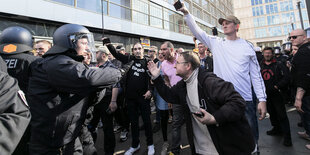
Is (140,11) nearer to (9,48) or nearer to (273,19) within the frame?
(9,48)

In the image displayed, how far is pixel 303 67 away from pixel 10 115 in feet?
12.3

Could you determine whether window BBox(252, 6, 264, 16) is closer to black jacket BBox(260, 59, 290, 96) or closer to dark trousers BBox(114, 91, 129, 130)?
black jacket BBox(260, 59, 290, 96)

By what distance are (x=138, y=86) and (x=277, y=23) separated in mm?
53645

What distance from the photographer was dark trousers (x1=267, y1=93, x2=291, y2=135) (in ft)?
10.4

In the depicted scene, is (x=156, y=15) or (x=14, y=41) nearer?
(x=14, y=41)

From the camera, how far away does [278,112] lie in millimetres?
3355

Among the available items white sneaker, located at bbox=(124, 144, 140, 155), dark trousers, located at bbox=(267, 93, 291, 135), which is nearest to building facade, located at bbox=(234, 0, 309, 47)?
dark trousers, located at bbox=(267, 93, 291, 135)

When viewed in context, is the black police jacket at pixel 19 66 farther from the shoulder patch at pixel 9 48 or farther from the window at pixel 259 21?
the window at pixel 259 21

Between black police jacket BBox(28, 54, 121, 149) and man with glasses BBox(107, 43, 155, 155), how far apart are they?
1690 millimetres

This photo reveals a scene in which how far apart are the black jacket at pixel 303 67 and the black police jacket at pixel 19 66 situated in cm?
419

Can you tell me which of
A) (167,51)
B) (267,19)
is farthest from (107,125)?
(267,19)

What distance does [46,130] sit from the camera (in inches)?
53.7

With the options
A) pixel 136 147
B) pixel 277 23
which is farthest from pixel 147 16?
pixel 277 23

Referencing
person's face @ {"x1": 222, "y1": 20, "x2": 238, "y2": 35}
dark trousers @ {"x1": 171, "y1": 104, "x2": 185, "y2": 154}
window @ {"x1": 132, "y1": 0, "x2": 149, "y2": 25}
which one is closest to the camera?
person's face @ {"x1": 222, "y1": 20, "x2": 238, "y2": 35}
